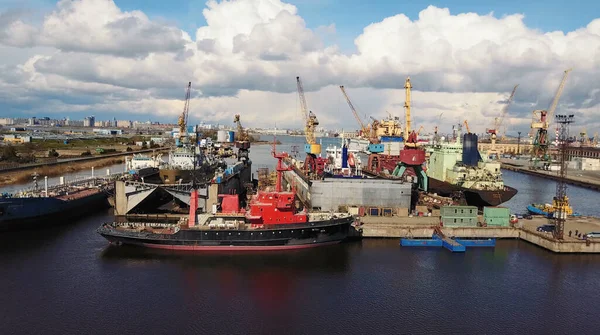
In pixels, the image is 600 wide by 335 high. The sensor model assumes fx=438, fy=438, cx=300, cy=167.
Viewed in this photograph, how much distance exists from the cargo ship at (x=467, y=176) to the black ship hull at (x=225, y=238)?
22743mm

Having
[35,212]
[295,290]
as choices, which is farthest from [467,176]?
[35,212]

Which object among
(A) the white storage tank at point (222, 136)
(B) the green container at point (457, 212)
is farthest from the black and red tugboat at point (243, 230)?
(A) the white storage tank at point (222, 136)

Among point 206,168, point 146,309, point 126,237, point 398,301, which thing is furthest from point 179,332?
point 206,168

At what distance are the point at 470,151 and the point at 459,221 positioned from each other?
65.7 feet

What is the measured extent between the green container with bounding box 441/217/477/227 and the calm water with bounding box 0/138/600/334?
3540mm

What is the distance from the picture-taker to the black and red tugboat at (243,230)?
32.7m

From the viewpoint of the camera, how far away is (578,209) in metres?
54.8

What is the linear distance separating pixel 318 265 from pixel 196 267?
838 centimetres

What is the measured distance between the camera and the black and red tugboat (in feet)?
107

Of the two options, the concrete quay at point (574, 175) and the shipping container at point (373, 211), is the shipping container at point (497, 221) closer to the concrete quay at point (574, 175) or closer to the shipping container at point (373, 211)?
the shipping container at point (373, 211)

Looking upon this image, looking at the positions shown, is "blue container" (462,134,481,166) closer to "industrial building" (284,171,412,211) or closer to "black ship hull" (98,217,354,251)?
"industrial building" (284,171,412,211)

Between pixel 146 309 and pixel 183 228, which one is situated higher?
pixel 183 228

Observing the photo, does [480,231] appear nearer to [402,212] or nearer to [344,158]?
[402,212]

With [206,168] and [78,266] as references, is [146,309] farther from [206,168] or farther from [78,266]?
[206,168]
